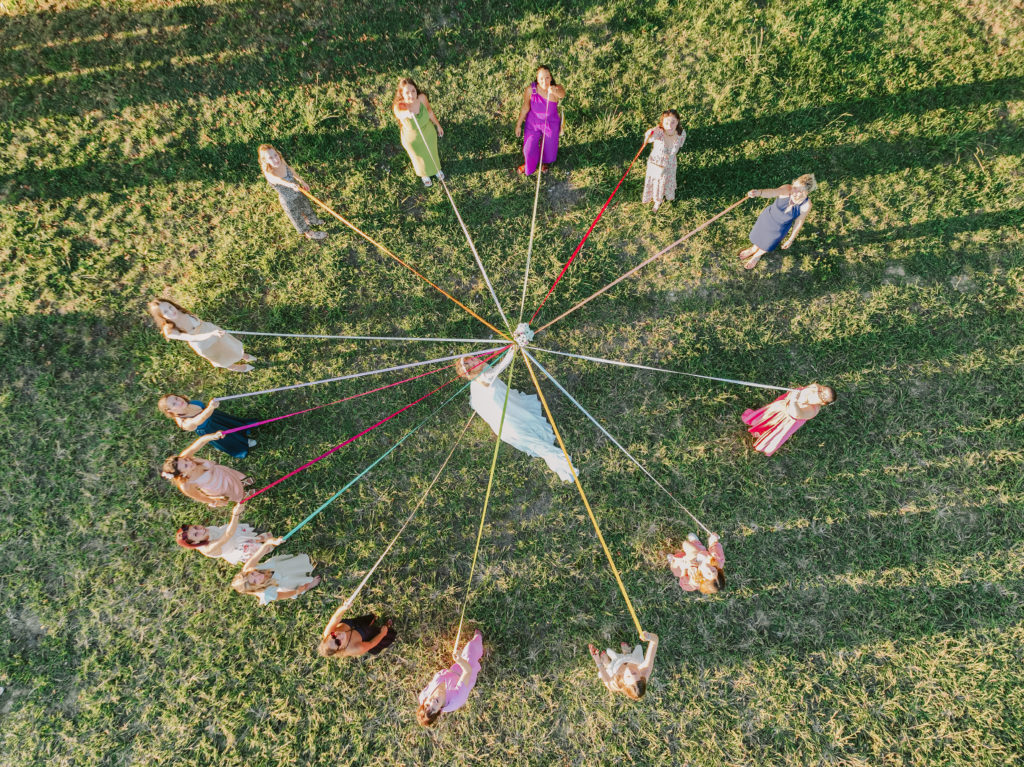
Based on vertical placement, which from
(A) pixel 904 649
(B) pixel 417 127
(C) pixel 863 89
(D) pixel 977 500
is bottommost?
(A) pixel 904 649

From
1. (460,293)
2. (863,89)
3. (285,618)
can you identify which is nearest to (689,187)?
(863,89)

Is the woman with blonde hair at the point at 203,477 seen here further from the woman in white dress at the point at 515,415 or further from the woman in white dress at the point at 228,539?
the woman in white dress at the point at 515,415

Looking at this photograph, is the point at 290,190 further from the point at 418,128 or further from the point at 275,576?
the point at 275,576

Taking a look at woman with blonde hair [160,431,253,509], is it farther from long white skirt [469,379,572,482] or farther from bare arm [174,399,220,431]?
long white skirt [469,379,572,482]

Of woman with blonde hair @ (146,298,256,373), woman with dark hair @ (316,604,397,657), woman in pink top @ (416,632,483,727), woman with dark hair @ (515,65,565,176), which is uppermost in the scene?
woman with dark hair @ (515,65,565,176)

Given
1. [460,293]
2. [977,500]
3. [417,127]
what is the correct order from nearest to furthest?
[417,127], [977,500], [460,293]

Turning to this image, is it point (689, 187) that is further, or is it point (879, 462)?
point (689, 187)

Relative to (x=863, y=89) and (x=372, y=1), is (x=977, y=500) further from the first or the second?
(x=372, y=1)

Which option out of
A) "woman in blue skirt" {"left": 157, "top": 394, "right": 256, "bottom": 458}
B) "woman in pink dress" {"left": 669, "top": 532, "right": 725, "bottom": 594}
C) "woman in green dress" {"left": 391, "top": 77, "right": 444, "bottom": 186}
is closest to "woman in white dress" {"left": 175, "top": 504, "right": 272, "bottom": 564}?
"woman in blue skirt" {"left": 157, "top": 394, "right": 256, "bottom": 458}
